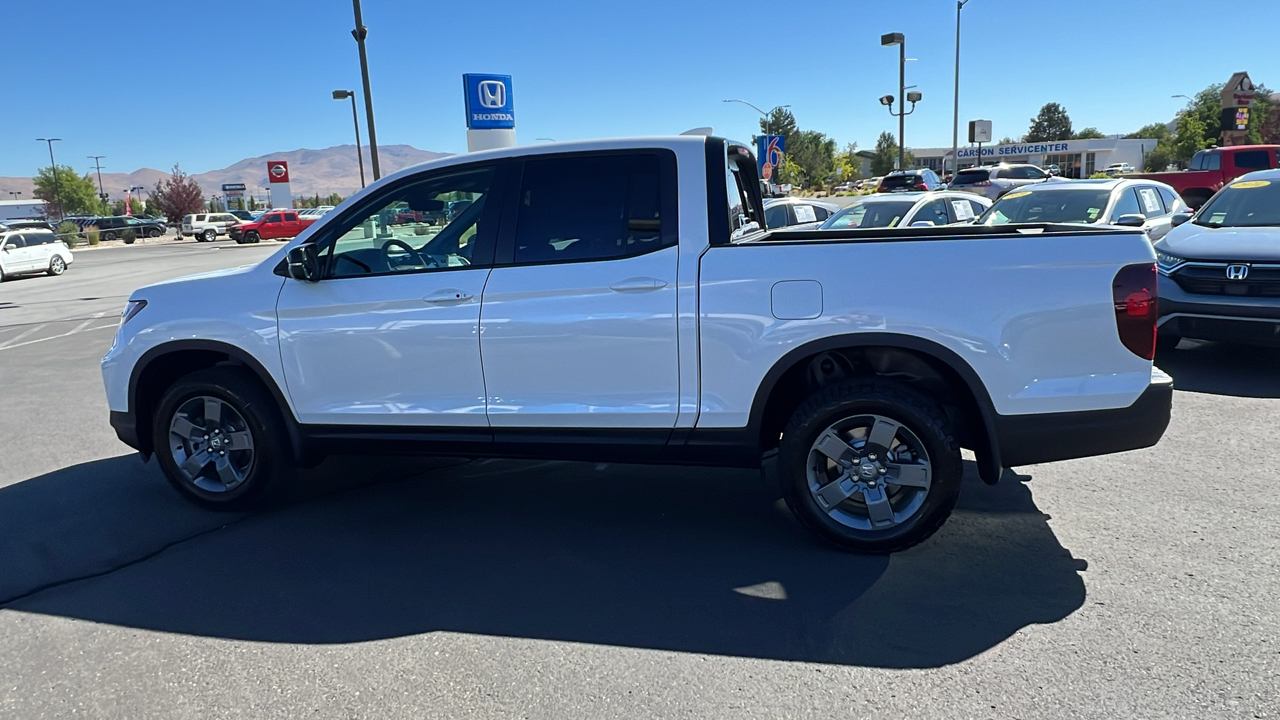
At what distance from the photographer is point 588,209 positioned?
4230 mm

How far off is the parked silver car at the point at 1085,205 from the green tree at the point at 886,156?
71097 mm

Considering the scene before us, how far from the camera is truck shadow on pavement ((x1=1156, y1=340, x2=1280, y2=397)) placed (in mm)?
6961

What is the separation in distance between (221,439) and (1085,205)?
9.56 meters

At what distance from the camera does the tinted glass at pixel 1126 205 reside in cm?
1020

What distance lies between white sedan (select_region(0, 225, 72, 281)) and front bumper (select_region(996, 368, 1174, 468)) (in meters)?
29.6

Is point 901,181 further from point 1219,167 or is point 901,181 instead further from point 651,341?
point 651,341

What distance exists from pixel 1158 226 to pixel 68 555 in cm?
1115

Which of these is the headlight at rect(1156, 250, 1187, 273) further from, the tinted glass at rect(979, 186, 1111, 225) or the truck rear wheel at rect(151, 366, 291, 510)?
the truck rear wheel at rect(151, 366, 291, 510)

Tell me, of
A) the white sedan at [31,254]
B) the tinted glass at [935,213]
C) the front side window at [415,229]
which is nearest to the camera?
the front side window at [415,229]

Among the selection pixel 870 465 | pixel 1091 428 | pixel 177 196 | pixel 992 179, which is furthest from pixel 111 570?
A: pixel 177 196

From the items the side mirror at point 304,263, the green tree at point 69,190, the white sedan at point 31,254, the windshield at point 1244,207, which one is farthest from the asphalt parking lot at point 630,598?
the green tree at point 69,190

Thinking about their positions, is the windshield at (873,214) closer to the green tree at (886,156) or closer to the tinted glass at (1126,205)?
the tinted glass at (1126,205)

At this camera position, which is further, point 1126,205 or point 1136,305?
point 1126,205

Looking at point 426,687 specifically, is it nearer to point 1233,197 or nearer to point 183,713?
point 183,713
